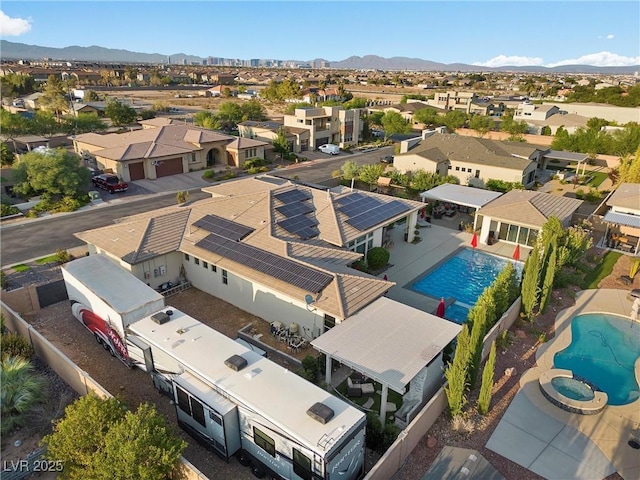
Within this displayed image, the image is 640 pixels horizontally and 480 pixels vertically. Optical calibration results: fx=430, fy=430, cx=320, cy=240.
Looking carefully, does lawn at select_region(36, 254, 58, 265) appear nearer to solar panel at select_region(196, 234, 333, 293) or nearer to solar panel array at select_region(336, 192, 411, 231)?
solar panel at select_region(196, 234, 333, 293)

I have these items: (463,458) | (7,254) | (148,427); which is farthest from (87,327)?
(463,458)

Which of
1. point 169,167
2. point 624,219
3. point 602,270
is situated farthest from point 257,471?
point 169,167

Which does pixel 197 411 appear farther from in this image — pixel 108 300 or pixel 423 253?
pixel 423 253

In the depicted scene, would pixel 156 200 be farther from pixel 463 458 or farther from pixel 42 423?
pixel 463 458

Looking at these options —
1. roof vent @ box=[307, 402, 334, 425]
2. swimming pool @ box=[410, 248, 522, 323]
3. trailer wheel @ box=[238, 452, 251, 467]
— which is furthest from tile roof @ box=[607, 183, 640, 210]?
trailer wheel @ box=[238, 452, 251, 467]

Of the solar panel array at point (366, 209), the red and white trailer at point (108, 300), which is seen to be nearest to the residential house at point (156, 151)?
the red and white trailer at point (108, 300)

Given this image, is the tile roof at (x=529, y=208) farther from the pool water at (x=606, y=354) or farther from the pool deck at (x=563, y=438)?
the pool deck at (x=563, y=438)
